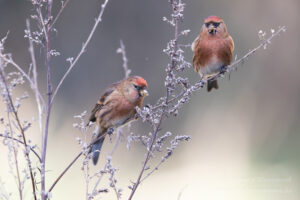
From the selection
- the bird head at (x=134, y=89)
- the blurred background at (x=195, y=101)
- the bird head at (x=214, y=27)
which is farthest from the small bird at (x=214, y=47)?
the blurred background at (x=195, y=101)

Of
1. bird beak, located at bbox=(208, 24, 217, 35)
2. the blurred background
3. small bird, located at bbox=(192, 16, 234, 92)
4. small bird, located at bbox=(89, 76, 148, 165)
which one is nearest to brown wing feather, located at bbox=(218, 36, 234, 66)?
small bird, located at bbox=(192, 16, 234, 92)

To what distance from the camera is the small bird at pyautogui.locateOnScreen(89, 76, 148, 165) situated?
345 cm

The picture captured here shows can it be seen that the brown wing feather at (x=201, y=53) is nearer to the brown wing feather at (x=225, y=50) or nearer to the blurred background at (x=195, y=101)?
the brown wing feather at (x=225, y=50)

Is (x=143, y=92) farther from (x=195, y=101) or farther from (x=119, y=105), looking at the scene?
(x=195, y=101)

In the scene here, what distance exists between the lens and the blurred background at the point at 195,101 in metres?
6.49

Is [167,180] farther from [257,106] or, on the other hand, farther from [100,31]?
[100,31]

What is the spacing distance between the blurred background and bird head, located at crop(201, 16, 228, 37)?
2223 millimetres

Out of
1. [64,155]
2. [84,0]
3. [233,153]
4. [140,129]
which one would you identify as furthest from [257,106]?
[84,0]

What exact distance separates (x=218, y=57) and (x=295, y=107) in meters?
5.11

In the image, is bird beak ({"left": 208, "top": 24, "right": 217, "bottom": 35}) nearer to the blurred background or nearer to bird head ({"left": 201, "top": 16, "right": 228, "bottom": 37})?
bird head ({"left": 201, "top": 16, "right": 228, "bottom": 37})

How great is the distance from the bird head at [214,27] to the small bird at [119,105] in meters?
0.79

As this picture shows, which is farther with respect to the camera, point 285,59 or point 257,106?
point 285,59

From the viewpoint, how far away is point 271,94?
330 inches

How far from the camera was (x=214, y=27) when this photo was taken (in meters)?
3.82
